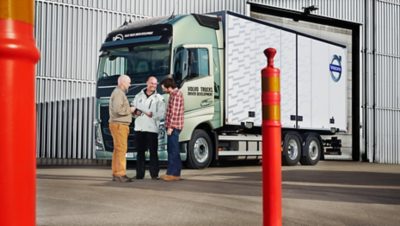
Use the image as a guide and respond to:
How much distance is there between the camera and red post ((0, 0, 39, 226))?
4.61 ft

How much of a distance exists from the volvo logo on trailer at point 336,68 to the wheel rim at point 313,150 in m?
2.34

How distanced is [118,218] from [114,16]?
48.2ft

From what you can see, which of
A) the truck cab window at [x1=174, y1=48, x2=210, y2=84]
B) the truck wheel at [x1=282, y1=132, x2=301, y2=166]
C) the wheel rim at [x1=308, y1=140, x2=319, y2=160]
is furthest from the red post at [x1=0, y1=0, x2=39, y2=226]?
the wheel rim at [x1=308, y1=140, x2=319, y2=160]

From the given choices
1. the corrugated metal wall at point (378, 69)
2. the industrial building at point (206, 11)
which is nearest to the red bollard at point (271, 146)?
the industrial building at point (206, 11)

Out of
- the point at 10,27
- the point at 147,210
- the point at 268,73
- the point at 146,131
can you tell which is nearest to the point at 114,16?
the point at 146,131

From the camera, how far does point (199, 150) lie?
14055 mm

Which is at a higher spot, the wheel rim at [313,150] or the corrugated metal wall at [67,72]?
the corrugated metal wall at [67,72]

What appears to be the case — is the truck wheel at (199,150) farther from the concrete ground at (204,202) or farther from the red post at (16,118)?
the red post at (16,118)

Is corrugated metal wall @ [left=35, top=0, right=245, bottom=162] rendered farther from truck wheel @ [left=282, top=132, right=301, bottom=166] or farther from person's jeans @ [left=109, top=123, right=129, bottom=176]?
person's jeans @ [left=109, top=123, right=129, bottom=176]

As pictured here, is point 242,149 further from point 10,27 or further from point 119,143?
point 10,27

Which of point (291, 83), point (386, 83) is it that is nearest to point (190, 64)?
point (291, 83)

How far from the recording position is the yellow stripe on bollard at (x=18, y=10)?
4.83ft

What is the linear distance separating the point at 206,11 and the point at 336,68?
4816 mm

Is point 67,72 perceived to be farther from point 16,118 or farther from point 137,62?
point 16,118
